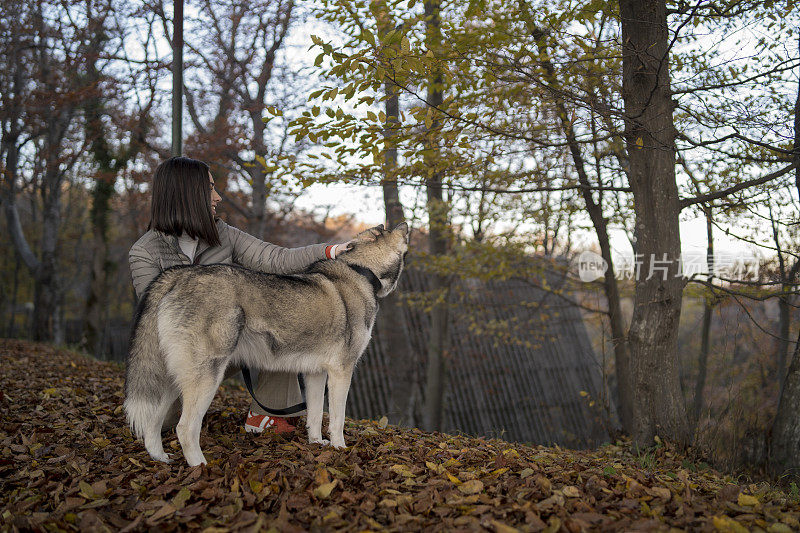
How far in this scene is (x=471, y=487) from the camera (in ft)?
11.0

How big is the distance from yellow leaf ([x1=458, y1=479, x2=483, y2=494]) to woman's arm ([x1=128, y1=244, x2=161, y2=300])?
8.69ft

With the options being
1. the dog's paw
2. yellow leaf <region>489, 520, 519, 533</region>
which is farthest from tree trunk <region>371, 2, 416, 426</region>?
yellow leaf <region>489, 520, 519, 533</region>

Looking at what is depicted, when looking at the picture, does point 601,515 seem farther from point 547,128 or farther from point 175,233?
point 547,128

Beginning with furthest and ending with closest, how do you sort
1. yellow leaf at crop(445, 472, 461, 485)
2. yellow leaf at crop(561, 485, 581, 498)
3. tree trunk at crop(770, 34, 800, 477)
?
1. tree trunk at crop(770, 34, 800, 477)
2. yellow leaf at crop(445, 472, 461, 485)
3. yellow leaf at crop(561, 485, 581, 498)

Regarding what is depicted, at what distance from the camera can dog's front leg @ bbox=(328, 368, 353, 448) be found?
413 centimetres

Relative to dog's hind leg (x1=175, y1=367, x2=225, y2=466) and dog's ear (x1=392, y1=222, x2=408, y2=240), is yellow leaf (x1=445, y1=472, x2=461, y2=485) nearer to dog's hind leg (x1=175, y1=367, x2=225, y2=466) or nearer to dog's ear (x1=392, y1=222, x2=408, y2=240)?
dog's hind leg (x1=175, y1=367, x2=225, y2=466)

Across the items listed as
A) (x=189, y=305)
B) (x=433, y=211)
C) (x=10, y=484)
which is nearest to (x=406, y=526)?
(x=189, y=305)

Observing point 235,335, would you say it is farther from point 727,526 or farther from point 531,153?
point 531,153

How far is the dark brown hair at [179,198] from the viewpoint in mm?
4102

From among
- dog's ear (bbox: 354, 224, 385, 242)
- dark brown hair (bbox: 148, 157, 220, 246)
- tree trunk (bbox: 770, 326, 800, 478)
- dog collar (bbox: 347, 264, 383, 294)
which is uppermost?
dark brown hair (bbox: 148, 157, 220, 246)

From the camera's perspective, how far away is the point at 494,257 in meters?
10.1

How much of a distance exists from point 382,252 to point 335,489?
1864mm

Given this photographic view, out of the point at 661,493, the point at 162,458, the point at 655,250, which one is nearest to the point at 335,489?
the point at 162,458

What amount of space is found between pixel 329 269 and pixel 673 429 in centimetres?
404
